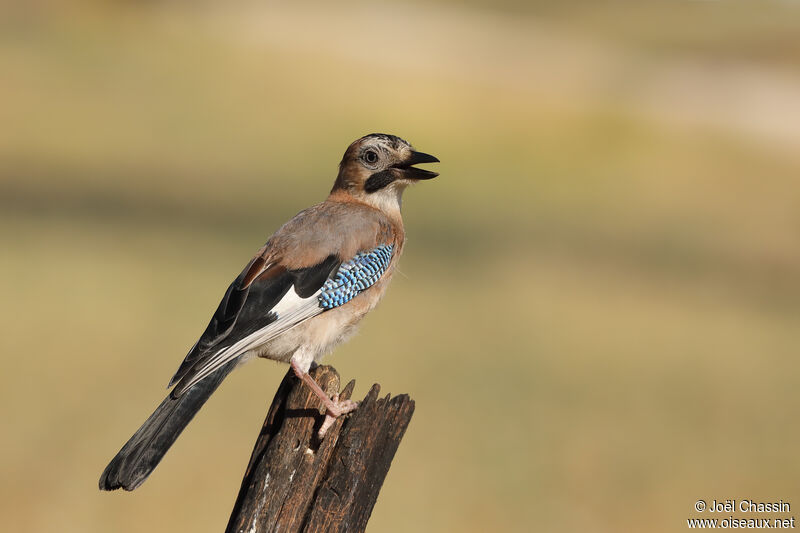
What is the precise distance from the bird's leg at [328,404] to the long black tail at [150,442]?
0.50 m

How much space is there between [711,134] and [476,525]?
20.0 metres

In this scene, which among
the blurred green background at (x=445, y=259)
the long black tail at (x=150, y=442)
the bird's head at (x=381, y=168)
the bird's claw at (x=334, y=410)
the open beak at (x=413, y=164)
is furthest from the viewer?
the blurred green background at (x=445, y=259)

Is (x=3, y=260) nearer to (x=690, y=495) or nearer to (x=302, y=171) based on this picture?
(x=302, y=171)

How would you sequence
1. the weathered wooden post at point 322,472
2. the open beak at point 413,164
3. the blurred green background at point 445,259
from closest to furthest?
the weathered wooden post at point 322,472
the open beak at point 413,164
the blurred green background at point 445,259

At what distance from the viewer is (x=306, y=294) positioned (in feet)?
17.7

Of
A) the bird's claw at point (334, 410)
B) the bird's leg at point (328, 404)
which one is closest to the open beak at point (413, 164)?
the bird's leg at point (328, 404)

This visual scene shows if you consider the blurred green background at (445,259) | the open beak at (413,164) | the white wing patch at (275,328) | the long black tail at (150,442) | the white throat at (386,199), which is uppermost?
the blurred green background at (445,259)

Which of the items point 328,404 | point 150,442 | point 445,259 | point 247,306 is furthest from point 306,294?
point 445,259

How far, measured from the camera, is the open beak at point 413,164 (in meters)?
6.34

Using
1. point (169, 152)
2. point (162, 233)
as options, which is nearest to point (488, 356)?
point (162, 233)

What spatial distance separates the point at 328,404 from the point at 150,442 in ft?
2.79

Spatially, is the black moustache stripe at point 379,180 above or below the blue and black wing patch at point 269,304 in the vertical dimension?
above

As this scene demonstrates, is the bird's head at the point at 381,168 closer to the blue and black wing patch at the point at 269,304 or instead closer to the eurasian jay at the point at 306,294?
the eurasian jay at the point at 306,294

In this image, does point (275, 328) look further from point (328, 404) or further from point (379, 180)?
point (379, 180)
